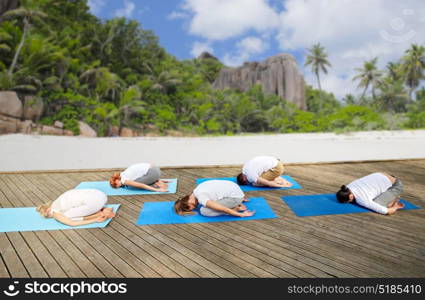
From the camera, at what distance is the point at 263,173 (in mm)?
3592

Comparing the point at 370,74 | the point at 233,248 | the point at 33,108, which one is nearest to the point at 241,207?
the point at 233,248

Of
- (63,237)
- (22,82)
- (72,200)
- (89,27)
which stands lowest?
(63,237)

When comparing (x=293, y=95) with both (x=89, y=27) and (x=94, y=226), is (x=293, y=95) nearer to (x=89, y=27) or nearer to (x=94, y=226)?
(x=89, y=27)

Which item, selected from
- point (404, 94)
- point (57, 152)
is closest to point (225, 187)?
point (57, 152)

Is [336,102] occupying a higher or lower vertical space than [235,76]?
lower

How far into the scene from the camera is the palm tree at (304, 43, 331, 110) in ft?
94.7

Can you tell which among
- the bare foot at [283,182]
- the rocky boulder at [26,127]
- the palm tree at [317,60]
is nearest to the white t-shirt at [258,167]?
the bare foot at [283,182]

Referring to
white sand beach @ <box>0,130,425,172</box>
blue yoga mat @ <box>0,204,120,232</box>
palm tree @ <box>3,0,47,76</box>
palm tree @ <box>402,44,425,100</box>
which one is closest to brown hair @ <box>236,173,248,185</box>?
blue yoga mat @ <box>0,204,120,232</box>

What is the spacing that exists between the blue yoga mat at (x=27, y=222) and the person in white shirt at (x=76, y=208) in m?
0.05

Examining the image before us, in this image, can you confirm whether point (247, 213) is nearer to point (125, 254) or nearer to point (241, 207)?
point (241, 207)

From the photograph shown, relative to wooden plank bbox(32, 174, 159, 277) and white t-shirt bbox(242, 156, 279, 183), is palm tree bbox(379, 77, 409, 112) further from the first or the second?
wooden plank bbox(32, 174, 159, 277)

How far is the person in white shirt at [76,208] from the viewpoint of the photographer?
8.25ft

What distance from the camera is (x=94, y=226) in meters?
2.51

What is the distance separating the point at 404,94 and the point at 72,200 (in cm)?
3138
